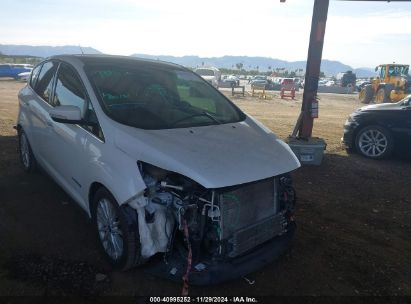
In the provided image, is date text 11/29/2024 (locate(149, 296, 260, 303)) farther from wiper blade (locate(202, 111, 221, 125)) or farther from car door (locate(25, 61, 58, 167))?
car door (locate(25, 61, 58, 167))

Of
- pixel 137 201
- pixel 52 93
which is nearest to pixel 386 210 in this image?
pixel 137 201

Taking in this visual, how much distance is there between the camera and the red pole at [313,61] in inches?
290

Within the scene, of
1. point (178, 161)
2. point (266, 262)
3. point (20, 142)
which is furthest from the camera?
point (20, 142)

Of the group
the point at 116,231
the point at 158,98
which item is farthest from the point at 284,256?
the point at 158,98

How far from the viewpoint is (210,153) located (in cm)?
312

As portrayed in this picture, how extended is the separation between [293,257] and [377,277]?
0.80 m

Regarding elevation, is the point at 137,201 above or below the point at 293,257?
above

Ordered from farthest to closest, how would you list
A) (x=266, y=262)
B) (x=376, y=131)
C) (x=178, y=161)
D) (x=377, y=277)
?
(x=376, y=131), (x=377, y=277), (x=266, y=262), (x=178, y=161)

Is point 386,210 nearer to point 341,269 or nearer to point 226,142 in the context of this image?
point 341,269

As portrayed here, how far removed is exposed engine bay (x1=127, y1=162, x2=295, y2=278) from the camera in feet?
9.72

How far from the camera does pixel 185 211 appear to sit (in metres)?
2.95

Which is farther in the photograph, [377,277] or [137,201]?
[377,277]

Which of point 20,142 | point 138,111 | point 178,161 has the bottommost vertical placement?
point 20,142

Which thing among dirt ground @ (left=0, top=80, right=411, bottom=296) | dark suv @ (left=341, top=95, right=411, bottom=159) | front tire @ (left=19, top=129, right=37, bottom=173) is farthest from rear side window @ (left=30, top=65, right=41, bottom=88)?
dark suv @ (left=341, top=95, right=411, bottom=159)
